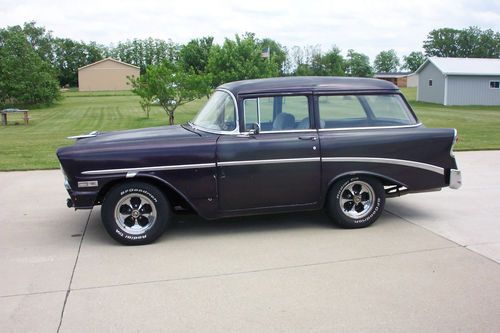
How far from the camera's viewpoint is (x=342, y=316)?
3.85m

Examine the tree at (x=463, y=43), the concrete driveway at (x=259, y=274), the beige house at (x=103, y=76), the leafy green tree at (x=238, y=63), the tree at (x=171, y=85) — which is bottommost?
the concrete driveway at (x=259, y=274)

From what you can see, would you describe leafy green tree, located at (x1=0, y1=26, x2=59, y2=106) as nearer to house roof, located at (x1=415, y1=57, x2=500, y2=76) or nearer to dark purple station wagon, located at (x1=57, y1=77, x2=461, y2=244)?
house roof, located at (x1=415, y1=57, x2=500, y2=76)

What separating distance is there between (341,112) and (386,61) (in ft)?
423

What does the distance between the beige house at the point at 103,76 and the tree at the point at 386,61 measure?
64.8 metres

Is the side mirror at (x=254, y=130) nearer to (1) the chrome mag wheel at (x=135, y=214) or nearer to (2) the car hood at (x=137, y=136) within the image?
(2) the car hood at (x=137, y=136)

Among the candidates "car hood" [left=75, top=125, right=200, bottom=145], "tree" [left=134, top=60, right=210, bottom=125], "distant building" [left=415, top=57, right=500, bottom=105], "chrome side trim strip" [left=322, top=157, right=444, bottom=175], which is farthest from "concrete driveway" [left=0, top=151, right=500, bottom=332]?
"distant building" [left=415, top=57, right=500, bottom=105]

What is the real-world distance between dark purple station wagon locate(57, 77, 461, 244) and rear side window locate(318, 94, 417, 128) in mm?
12

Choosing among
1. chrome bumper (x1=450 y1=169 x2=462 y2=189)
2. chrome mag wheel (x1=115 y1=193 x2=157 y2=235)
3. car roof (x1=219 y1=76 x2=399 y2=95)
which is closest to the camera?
chrome mag wheel (x1=115 y1=193 x2=157 y2=235)

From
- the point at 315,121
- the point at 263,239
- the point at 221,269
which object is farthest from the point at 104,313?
the point at 315,121

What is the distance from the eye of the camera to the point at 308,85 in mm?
6109

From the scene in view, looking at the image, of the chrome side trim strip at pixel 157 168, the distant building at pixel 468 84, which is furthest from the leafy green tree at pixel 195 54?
the chrome side trim strip at pixel 157 168

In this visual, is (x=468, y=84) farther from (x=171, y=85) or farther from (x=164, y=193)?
(x=164, y=193)

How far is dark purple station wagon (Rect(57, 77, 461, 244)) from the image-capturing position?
5496 mm

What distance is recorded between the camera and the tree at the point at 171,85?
67.3 feet
